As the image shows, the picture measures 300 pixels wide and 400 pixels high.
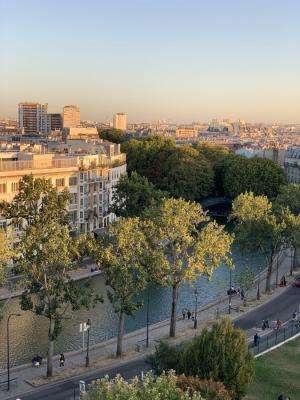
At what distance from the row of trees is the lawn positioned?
7236 cm

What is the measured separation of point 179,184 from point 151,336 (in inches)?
2684

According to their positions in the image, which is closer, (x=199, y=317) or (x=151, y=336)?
(x=151, y=336)

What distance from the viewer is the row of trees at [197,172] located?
11438cm

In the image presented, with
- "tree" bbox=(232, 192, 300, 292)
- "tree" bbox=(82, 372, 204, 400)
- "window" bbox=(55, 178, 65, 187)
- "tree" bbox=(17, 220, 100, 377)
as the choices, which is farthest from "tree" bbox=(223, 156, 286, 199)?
"tree" bbox=(82, 372, 204, 400)

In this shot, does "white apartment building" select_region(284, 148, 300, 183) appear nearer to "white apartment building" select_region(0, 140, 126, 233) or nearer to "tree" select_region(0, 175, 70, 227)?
"white apartment building" select_region(0, 140, 126, 233)

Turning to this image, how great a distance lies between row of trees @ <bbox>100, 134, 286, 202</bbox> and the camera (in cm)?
11438

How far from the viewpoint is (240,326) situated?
48656 millimetres

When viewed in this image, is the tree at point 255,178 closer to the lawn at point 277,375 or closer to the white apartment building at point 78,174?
the white apartment building at point 78,174

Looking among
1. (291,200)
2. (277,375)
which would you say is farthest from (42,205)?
(291,200)

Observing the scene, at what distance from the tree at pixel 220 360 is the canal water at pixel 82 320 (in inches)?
415

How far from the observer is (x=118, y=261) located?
41656mm

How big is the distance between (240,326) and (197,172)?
226 feet

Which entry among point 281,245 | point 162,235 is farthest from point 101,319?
point 281,245

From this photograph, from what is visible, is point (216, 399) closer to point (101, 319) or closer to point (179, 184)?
point (101, 319)
